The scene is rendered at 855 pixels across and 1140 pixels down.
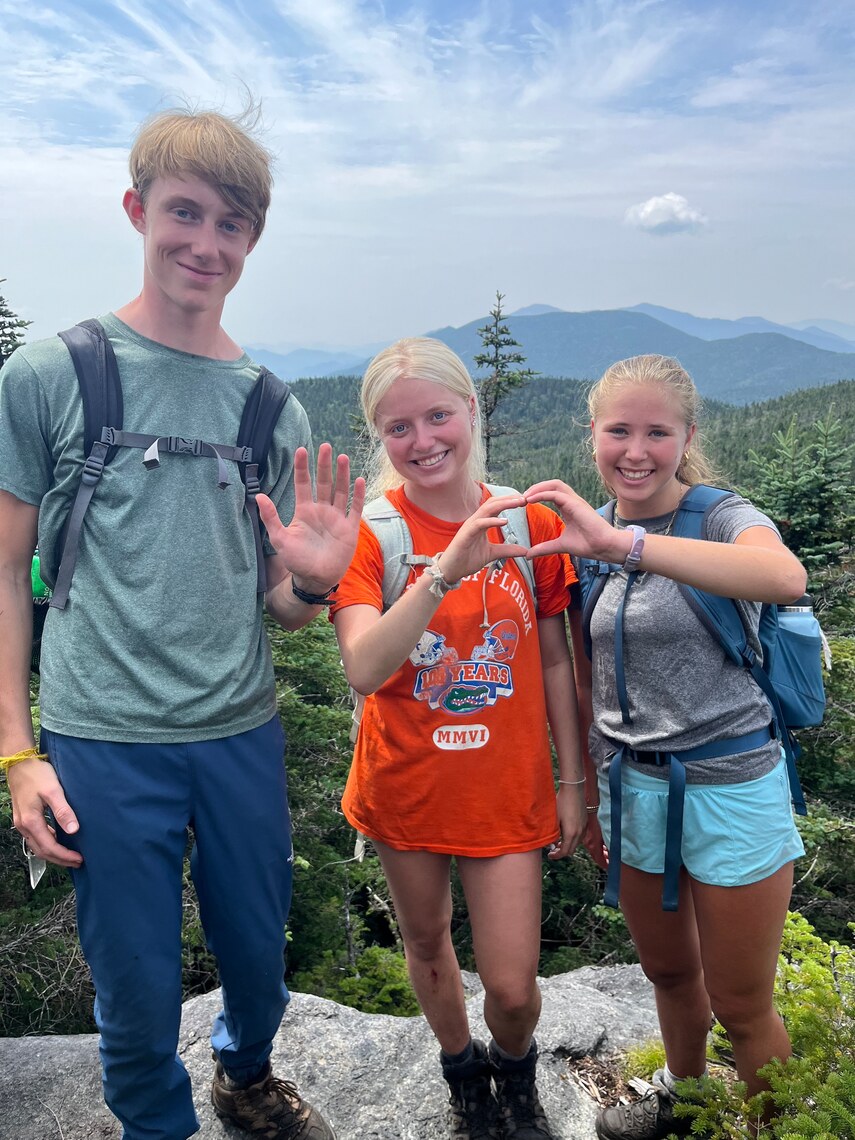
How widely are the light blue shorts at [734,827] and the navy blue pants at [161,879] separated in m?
1.31

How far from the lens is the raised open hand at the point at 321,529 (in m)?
2.45

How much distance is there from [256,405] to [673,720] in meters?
1.68

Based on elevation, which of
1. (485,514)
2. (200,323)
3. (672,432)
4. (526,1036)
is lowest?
(526,1036)

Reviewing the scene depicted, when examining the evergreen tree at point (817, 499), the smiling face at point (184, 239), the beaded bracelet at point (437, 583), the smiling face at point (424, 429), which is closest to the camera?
the beaded bracelet at point (437, 583)

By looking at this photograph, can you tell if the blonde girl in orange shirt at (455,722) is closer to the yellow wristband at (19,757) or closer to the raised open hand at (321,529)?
the raised open hand at (321,529)

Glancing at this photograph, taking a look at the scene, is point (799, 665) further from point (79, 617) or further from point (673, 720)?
point (79, 617)

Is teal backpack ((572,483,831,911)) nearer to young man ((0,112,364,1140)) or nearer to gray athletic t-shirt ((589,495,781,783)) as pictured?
gray athletic t-shirt ((589,495,781,783))

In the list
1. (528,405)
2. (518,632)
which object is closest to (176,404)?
(518,632)

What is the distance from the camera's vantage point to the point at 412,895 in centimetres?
276

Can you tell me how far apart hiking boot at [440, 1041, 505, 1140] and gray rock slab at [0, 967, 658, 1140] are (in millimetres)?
138

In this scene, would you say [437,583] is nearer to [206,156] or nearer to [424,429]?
[424,429]

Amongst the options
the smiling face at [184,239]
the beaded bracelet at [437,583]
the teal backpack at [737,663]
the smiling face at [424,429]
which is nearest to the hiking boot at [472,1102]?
the teal backpack at [737,663]

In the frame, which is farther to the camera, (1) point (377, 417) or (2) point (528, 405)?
(2) point (528, 405)

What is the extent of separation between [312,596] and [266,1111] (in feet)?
6.42
